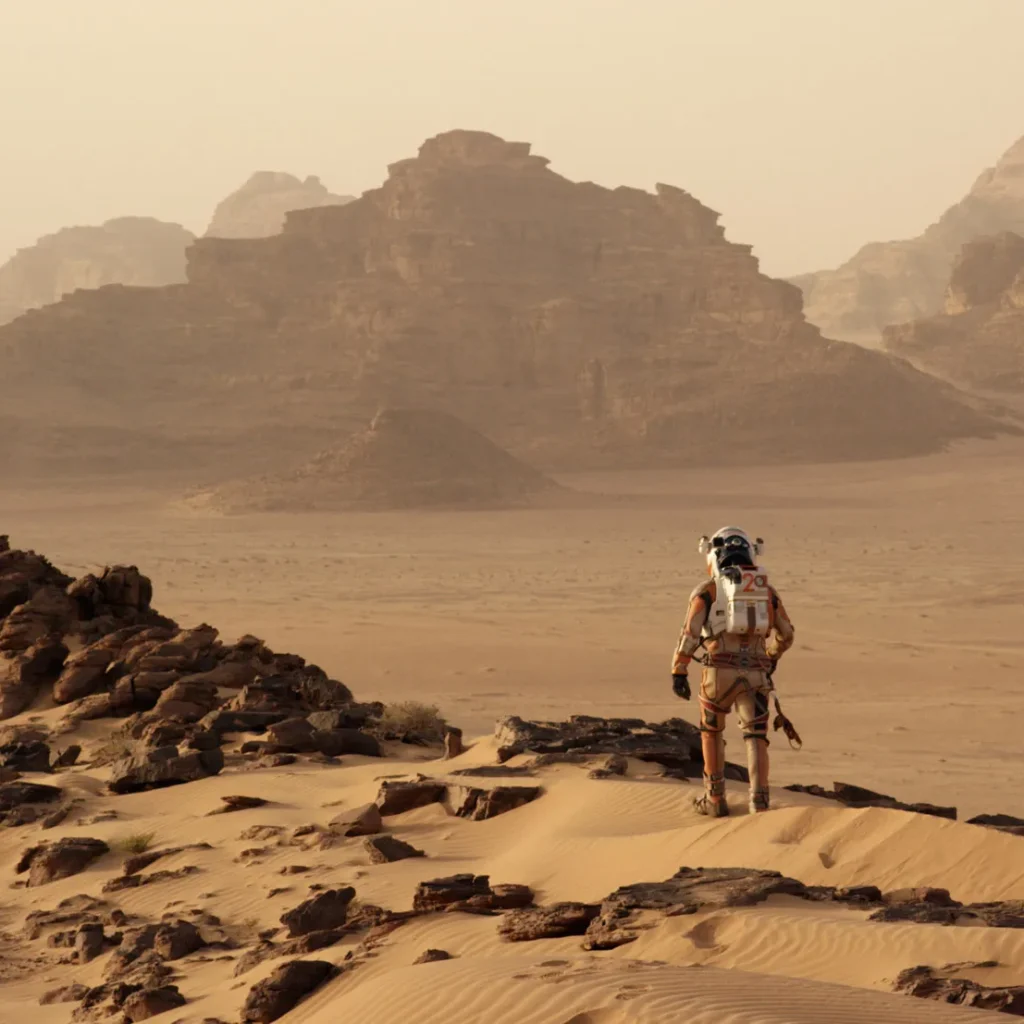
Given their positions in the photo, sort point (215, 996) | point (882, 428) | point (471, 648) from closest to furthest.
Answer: point (215, 996), point (471, 648), point (882, 428)

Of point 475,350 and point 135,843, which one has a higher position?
point 475,350

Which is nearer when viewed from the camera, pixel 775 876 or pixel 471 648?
pixel 775 876

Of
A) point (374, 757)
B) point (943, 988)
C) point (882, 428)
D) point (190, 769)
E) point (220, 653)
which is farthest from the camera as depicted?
point (882, 428)

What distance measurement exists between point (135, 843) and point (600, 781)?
9.22ft

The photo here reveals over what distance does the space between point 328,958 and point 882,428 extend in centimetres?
7490

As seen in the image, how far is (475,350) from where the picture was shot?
8731 centimetres

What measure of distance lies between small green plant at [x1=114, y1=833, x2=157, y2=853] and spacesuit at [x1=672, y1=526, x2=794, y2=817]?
11.2ft

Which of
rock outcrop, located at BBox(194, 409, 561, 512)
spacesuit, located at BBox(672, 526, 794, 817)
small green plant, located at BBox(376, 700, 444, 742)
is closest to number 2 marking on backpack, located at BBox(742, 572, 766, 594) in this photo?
spacesuit, located at BBox(672, 526, 794, 817)

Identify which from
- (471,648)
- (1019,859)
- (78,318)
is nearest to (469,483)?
(471,648)

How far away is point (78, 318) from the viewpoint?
91.8 metres

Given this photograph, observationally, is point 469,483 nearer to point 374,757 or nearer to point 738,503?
point 738,503

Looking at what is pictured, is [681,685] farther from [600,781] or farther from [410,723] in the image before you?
[410,723]

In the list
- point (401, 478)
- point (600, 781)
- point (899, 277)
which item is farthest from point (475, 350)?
point (899, 277)

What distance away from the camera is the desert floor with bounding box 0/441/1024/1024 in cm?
551
